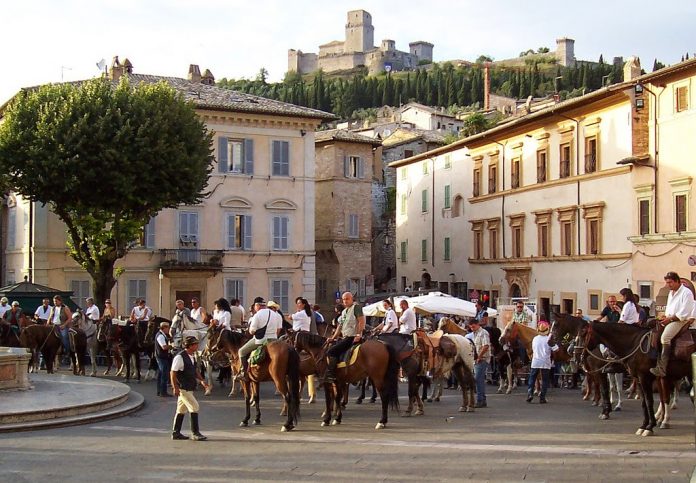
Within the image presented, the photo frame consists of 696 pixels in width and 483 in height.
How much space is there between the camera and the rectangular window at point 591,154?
4275 cm

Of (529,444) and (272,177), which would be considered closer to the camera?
(529,444)

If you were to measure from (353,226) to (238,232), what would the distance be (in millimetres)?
13323

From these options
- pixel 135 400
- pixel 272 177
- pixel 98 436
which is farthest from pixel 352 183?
pixel 98 436

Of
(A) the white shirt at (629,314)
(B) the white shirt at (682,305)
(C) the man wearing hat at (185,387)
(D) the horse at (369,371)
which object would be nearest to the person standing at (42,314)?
(D) the horse at (369,371)

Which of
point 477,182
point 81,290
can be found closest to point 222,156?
point 81,290

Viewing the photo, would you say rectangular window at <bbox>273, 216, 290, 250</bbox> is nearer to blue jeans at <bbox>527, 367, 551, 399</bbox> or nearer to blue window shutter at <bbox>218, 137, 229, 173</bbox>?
blue window shutter at <bbox>218, 137, 229, 173</bbox>

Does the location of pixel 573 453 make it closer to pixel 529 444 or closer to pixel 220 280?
pixel 529 444

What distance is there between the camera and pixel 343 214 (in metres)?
57.7

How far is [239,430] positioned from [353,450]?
302cm

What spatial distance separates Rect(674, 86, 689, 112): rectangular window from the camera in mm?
36188

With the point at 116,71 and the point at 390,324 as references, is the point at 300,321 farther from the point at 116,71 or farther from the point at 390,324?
the point at 116,71

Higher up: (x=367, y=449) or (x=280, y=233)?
(x=280, y=233)

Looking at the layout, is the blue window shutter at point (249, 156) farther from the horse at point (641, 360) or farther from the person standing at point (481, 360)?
the horse at point (641, 360)

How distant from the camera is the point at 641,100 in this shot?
38.5 m
